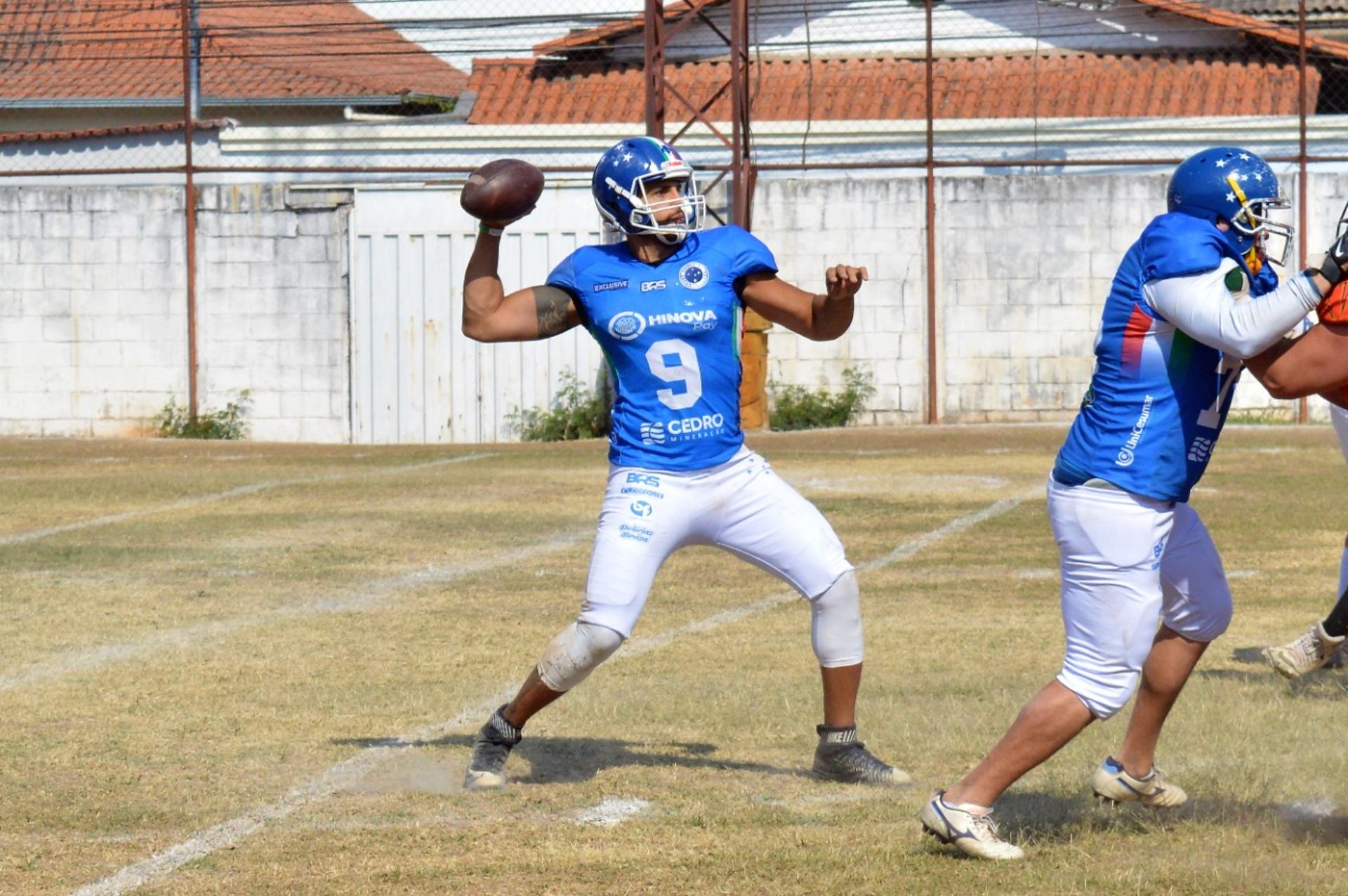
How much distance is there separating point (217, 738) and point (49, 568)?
4.54 meters

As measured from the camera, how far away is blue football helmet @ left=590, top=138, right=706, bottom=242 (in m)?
5.83

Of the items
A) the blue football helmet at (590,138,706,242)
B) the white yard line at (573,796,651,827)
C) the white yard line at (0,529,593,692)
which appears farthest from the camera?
the white yard line at (0,529,593,692)

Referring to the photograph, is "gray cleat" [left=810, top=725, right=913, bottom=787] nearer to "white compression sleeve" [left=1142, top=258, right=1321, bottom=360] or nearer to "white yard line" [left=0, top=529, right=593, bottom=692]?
"white compression sleeve" [left=1142, top=258, right=1321, bottom=360]

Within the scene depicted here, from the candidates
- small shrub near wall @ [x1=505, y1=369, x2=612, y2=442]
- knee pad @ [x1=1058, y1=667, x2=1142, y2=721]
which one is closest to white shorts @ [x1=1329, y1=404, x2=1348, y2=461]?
knee pad @ [x1=1058, y1=667, x2=1142, y2=721]

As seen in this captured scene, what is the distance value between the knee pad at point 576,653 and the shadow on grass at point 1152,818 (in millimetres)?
1279

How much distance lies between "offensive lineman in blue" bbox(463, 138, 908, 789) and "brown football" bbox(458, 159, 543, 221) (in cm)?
6

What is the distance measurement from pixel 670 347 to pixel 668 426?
0.25 meters

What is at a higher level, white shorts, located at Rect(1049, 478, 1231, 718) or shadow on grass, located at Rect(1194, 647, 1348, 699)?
white shorts, located at Rect(1049, 478, 1231, 718)

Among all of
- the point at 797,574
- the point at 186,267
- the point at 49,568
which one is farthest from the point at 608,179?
the point at 186,267

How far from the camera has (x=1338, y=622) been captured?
715 centimetres

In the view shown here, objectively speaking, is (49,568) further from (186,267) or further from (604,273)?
(186,267)

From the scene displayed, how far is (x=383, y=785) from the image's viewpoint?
19.4ft

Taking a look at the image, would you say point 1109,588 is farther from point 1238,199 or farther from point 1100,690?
point 1238,199

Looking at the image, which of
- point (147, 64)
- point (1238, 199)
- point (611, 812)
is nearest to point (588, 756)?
point (611, 812)
